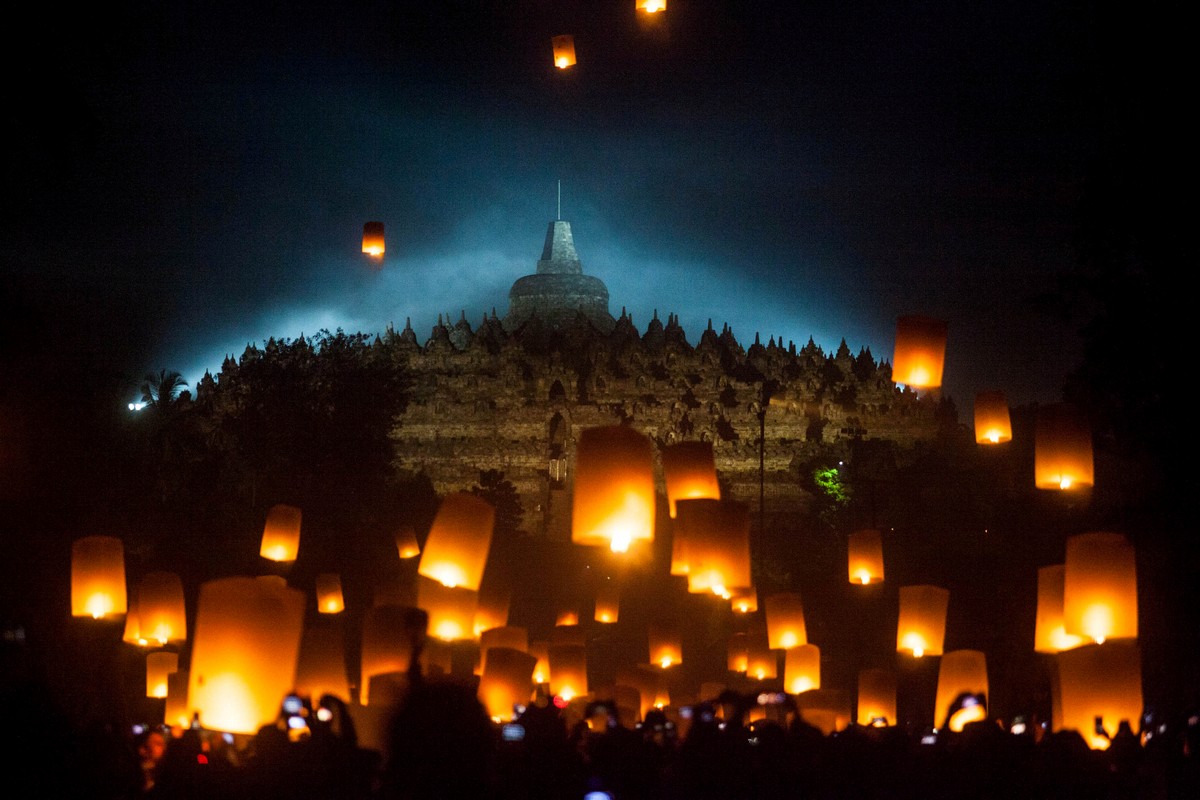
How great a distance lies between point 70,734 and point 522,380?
139ft

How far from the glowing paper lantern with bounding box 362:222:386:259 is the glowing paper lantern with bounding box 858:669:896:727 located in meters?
6.92

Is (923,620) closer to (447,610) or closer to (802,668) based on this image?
(802,668)

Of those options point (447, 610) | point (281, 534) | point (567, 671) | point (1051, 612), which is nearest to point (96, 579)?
point (281, 534)

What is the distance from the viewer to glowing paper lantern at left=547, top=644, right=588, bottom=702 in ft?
38.9

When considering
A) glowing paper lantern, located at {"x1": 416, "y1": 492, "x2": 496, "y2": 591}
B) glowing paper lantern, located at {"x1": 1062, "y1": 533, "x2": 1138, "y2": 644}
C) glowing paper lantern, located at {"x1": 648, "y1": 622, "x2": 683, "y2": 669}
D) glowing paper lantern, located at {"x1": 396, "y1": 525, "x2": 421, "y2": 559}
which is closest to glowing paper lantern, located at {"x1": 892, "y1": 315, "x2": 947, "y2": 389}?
glowing paper lantern, located at {"x1": 1062, "y1": 533, "x2": 1138, "y2": 644}

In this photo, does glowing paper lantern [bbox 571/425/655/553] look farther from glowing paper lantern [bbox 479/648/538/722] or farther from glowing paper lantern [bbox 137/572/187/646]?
glowing paper lantern [bbox 137/572/187/646]

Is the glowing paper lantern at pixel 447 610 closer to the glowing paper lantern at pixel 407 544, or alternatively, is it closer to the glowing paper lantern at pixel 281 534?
the glowing paper lantern at pixel 281 534

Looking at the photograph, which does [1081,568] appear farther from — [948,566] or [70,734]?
[948,566]

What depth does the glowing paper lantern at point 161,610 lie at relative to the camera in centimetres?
1134

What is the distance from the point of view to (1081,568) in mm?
7590

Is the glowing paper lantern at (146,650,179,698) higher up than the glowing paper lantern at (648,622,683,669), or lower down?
lower down

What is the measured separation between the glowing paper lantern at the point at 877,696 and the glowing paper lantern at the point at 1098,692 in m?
4.21

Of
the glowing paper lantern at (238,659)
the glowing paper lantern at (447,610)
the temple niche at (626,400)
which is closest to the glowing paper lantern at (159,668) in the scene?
the glowing paper lantern at (447,610)

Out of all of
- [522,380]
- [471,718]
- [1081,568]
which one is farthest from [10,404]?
[522,380]
